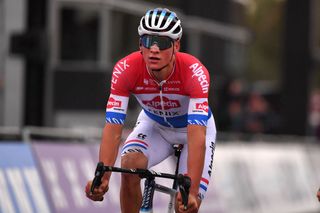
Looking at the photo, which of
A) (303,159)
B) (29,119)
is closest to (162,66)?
(29,119)

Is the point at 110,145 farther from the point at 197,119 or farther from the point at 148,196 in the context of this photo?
the point at 197,119

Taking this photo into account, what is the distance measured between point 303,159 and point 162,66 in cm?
1377

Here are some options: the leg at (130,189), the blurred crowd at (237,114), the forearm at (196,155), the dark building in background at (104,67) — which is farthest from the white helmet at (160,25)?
the dark building in background at (104,67)

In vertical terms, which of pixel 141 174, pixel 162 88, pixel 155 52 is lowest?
pixel 141 174

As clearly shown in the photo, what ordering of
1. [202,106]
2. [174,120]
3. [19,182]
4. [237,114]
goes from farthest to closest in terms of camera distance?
[237,114]
[19,182]
[174,120]
[202,106]

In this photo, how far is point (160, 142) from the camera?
370 inches

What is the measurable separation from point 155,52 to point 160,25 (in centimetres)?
22

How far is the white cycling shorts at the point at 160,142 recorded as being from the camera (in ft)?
29.9

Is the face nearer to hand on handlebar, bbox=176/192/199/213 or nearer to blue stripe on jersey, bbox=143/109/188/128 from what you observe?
blue stripe on jersey, bbox=143/109/188/128

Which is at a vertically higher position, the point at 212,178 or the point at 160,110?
the point at 160,110

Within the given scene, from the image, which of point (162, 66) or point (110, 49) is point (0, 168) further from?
point (110, 49)

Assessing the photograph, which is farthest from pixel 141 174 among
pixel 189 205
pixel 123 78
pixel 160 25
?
pixel 160 25

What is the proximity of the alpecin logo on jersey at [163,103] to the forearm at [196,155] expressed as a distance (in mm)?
503

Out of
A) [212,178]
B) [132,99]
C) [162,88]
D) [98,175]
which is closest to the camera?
[98,175]
